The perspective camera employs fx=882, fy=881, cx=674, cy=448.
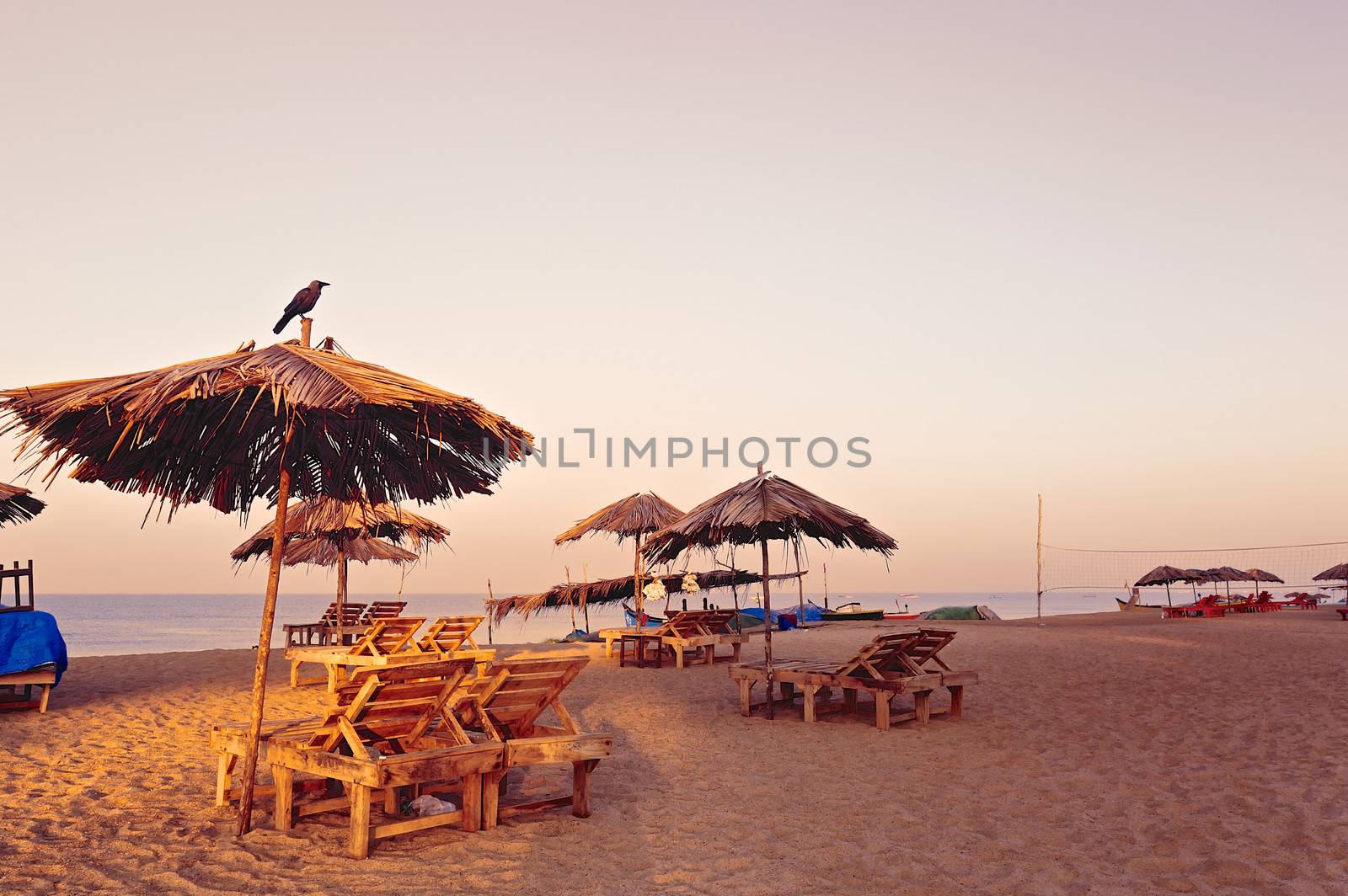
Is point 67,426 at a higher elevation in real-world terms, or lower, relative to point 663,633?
higher

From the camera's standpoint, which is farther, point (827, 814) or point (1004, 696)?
point (1004, 696)

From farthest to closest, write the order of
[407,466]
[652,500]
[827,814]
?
[652,500] → [407,466] → [827,814]

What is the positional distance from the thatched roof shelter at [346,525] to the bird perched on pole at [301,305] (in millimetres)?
7830

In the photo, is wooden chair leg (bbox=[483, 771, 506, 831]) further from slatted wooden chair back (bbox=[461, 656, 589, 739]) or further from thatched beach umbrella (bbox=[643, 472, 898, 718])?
thatched beach umbrella (bbox=[643, 472, 898, 718])

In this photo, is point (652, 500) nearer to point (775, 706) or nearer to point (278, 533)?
point (775, 706)

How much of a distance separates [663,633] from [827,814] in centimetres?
800

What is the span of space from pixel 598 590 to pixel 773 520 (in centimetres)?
1503

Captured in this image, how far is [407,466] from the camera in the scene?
5980 mm

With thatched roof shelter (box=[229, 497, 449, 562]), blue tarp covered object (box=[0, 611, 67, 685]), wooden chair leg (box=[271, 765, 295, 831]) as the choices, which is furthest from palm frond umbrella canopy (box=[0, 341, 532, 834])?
thatched roof shelter (box=[229, 497, 449, 562])

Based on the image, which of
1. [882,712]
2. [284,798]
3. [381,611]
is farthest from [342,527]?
[284,798]

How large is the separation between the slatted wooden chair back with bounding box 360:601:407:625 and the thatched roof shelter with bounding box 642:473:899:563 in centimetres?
583

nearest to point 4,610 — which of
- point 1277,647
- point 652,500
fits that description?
point 652,500

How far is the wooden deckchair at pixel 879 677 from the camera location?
8133 mm

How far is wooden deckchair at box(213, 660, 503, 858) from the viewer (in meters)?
4.48
